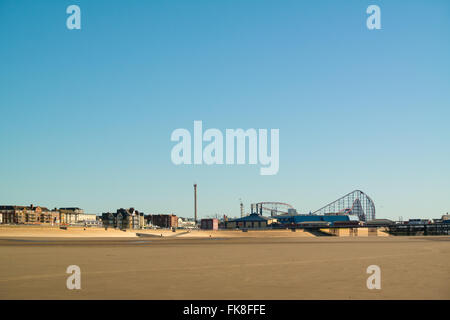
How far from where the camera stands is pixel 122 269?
1938 cm

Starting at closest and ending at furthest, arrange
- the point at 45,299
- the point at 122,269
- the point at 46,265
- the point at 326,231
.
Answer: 1. the point at 45,299
2. the point at 122,269
3. the point at 46,265
4. the point at 326,231

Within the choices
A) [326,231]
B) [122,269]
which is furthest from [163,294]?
[326,231]

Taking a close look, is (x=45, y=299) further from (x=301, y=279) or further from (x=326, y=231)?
(x=326, y=231)

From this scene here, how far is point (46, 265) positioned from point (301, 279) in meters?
12.8

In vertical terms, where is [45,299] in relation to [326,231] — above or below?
above

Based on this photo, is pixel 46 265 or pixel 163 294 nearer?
pixel 163 294

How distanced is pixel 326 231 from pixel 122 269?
11557 cm

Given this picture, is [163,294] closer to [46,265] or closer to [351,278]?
[351,278]
